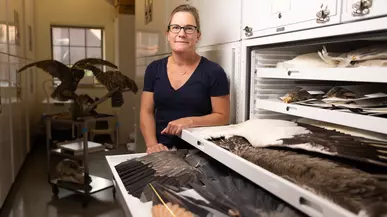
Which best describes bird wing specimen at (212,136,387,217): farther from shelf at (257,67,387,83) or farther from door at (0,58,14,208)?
door at (0,58,14,208)

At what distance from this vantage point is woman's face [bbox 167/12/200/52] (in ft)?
4.42

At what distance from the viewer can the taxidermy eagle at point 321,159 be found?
51 centimetres

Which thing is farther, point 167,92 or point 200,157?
point 167,92

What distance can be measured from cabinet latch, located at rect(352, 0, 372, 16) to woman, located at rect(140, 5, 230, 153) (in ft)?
2.20

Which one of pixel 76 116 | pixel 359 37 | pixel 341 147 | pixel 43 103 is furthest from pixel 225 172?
pixel 43 103

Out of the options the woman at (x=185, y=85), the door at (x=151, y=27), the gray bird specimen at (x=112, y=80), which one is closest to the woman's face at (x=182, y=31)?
the woman at (x=185, y=85)

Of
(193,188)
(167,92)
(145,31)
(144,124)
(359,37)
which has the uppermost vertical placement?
(145,31)

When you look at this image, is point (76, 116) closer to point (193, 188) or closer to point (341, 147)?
point (193, 188)

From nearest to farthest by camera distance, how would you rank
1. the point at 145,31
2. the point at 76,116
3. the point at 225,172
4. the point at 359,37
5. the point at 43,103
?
the point at 359,37 → the point at 225,172 → the point at 76,116 → the point at 145,31 → the point at 43,103

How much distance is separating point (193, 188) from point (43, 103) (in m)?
5.24

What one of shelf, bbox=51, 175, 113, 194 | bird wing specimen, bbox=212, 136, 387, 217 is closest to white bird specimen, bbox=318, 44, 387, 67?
bird wing specimen, bbox=212, 136, 387, 217

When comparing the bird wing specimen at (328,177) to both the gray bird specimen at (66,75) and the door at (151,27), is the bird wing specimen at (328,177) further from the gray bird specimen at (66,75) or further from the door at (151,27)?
the gray bird specimen at (66,75)

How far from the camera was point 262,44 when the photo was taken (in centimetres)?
116

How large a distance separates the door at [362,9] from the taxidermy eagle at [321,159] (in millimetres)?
285
